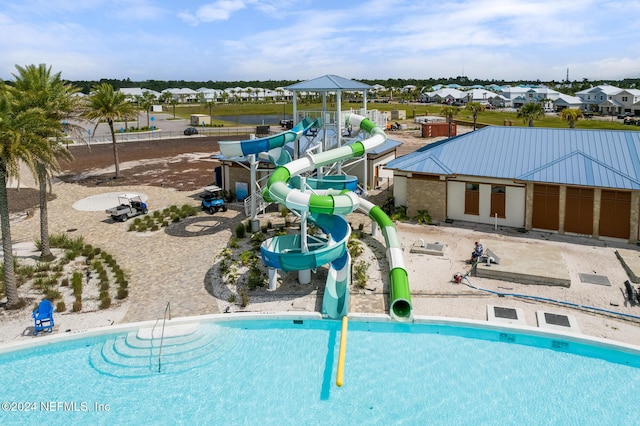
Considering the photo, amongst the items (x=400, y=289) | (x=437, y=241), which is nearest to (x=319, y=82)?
(x=437, y=241)

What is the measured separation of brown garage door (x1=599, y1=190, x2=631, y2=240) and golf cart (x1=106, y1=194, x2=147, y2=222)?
98.9 ft

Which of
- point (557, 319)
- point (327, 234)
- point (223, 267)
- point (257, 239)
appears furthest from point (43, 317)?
point (557, 319)

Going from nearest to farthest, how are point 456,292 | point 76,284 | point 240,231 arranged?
1. point 456,292
2. point 76,284
3. point 240,231

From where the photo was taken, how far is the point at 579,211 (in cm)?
2928

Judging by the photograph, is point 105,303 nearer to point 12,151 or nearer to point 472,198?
point 12,151

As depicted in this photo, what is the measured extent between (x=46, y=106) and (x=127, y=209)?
11047mm

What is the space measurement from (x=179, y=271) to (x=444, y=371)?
1425 centimetres

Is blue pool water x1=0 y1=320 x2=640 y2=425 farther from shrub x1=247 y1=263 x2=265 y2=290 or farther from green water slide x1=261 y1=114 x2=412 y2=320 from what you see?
shrub x1=247 y1=263 x2=265 y2=290

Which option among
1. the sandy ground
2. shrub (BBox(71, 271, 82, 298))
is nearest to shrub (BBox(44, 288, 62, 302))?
shrub (BBox(71, 271, 82, 298))

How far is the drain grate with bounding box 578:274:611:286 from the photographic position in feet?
75.9

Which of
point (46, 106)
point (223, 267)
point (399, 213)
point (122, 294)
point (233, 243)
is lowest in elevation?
point (122, 294)

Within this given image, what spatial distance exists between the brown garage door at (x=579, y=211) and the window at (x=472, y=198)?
5153 millimetres

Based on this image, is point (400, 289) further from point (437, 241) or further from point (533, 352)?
point (437, 241)

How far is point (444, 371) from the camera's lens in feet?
56.3
